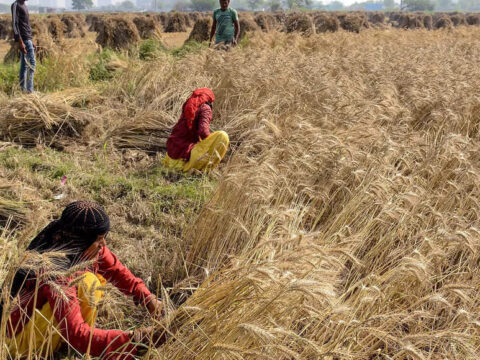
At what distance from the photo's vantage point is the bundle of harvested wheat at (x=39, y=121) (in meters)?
5.07

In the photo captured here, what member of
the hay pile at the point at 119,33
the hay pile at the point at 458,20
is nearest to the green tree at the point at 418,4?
the hay pile at the point at 458,20

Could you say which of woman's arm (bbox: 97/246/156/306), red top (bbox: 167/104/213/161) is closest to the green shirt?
red top (bbox: 167/104/213/161)

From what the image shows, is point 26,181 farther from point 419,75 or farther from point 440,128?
point 419,75

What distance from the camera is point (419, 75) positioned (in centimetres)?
626

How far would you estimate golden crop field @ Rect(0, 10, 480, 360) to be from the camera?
6.12ft

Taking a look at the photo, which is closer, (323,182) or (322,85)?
(323,182)

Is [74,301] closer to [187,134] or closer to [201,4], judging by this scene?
[187,134]

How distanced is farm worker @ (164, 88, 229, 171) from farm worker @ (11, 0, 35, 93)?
2.90 m

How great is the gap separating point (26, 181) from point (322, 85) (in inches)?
122

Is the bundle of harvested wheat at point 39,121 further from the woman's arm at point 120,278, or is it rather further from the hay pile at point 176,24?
the hay pile at point 176,24

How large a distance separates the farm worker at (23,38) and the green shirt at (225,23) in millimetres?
2817

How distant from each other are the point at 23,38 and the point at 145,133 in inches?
109

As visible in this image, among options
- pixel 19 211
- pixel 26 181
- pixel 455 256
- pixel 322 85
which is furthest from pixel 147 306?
pixel 322 85

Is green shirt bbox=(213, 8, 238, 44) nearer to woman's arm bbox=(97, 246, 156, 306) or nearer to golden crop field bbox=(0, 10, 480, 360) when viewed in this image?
golden crop field bbox=(0, 10, 480, 360)
